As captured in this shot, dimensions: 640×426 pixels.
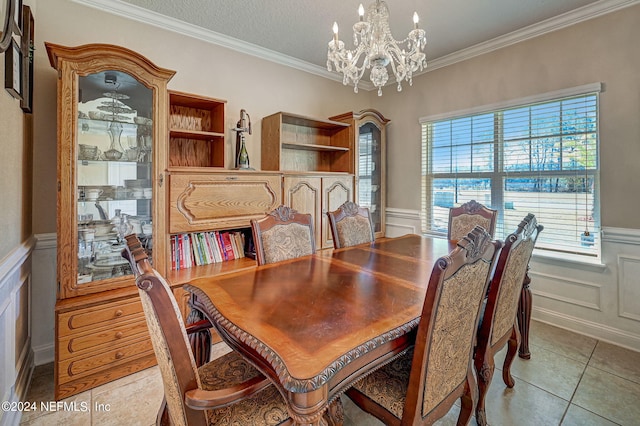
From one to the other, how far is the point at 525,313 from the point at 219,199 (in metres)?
2.52

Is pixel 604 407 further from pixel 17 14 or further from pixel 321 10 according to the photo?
pixel 17 14

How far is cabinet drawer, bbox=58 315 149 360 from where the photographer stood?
184cm

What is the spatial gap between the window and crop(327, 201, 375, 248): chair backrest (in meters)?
1.42

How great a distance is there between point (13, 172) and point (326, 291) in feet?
6.11

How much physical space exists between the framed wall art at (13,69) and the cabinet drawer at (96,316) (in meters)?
1.27

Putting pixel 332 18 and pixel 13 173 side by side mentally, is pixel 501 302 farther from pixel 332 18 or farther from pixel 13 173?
pixel 13 173

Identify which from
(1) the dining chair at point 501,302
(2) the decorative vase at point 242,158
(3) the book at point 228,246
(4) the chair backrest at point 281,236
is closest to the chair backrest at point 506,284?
(1) the dining chair at point 501,302

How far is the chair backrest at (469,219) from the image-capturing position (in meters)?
2.69

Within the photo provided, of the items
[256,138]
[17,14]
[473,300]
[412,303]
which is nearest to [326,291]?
[412,303]

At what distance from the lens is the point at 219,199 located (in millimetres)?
2586

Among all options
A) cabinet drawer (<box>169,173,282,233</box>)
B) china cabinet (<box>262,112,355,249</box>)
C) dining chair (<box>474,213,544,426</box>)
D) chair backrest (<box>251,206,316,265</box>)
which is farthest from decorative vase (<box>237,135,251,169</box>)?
dining chair (<box>474,213,544,426</box>)

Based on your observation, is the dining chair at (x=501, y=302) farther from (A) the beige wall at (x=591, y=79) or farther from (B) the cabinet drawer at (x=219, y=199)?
(B) the cabinet drawer at (x=219, y=199)

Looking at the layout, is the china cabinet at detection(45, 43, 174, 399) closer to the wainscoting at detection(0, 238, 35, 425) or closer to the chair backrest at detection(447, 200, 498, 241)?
the wainscoting at detection(0, 238, 35, 425)

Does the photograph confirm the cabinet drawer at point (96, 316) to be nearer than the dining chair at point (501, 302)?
No
